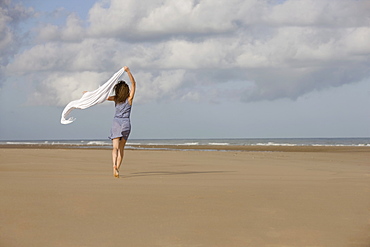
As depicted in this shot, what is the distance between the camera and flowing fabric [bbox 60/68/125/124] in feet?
34.8

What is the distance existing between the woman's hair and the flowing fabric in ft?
1.56

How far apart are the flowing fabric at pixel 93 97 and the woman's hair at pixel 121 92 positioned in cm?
47

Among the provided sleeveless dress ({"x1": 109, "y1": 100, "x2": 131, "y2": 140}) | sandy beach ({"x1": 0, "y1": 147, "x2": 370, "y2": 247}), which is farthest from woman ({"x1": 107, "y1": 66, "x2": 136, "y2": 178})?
sandy beach ({"x1": 0, "y1": 147, "x2": 370, "y2": 247})

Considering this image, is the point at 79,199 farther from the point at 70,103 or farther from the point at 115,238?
the point at 70,103

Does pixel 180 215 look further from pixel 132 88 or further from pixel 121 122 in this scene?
pixel 132 88

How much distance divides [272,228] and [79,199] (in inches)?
95.7

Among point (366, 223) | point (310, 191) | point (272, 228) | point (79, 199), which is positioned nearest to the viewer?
point (272, 228)

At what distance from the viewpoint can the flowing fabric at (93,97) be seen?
34.8 ft

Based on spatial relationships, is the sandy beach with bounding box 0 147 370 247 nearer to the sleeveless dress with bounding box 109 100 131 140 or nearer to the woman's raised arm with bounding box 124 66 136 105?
the sleeveless dress with bounding box 109 100 131 140

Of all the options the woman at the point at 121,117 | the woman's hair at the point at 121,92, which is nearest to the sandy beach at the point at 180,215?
the woman at the point at 121,117

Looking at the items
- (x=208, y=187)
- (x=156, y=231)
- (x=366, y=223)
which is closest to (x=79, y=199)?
(x=156, y=231)

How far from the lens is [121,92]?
33.0 feet

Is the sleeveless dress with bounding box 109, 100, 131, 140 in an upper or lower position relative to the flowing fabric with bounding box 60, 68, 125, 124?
lower

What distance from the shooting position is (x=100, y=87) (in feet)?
35.0
